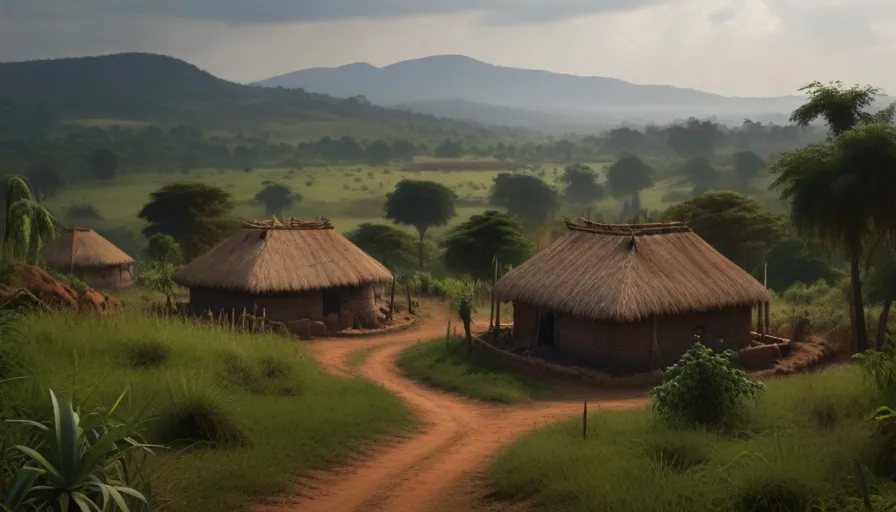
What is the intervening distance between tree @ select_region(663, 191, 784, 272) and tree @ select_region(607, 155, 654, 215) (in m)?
54.0

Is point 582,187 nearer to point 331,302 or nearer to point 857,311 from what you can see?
point 331,302

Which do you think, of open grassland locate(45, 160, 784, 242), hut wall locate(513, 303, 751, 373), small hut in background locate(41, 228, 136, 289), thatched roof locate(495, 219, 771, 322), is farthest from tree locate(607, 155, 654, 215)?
hut wall locate(513, 303, 751, 373)

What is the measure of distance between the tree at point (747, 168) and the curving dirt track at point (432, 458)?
3421 inches

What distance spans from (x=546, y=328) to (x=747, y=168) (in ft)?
277

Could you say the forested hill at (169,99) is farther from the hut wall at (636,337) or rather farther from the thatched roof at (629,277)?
the hut wall at (636,337)

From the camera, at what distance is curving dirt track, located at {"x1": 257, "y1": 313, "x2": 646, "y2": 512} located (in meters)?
8.74

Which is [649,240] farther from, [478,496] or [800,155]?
[478,496]

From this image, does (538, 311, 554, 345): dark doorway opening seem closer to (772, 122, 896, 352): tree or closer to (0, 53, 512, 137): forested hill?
(772, 122, 896, 352): tree

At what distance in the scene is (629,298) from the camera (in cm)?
1745

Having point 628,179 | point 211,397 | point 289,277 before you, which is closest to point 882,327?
point 289,277

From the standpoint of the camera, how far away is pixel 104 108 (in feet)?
513

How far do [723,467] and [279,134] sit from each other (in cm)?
14942

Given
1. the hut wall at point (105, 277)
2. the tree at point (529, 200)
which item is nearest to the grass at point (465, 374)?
the hut wall at point (105, 277)

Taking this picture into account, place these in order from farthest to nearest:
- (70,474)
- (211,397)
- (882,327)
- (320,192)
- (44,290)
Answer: (320,192)
(882,327)
(44,290)
(211,397)
(70,474)
